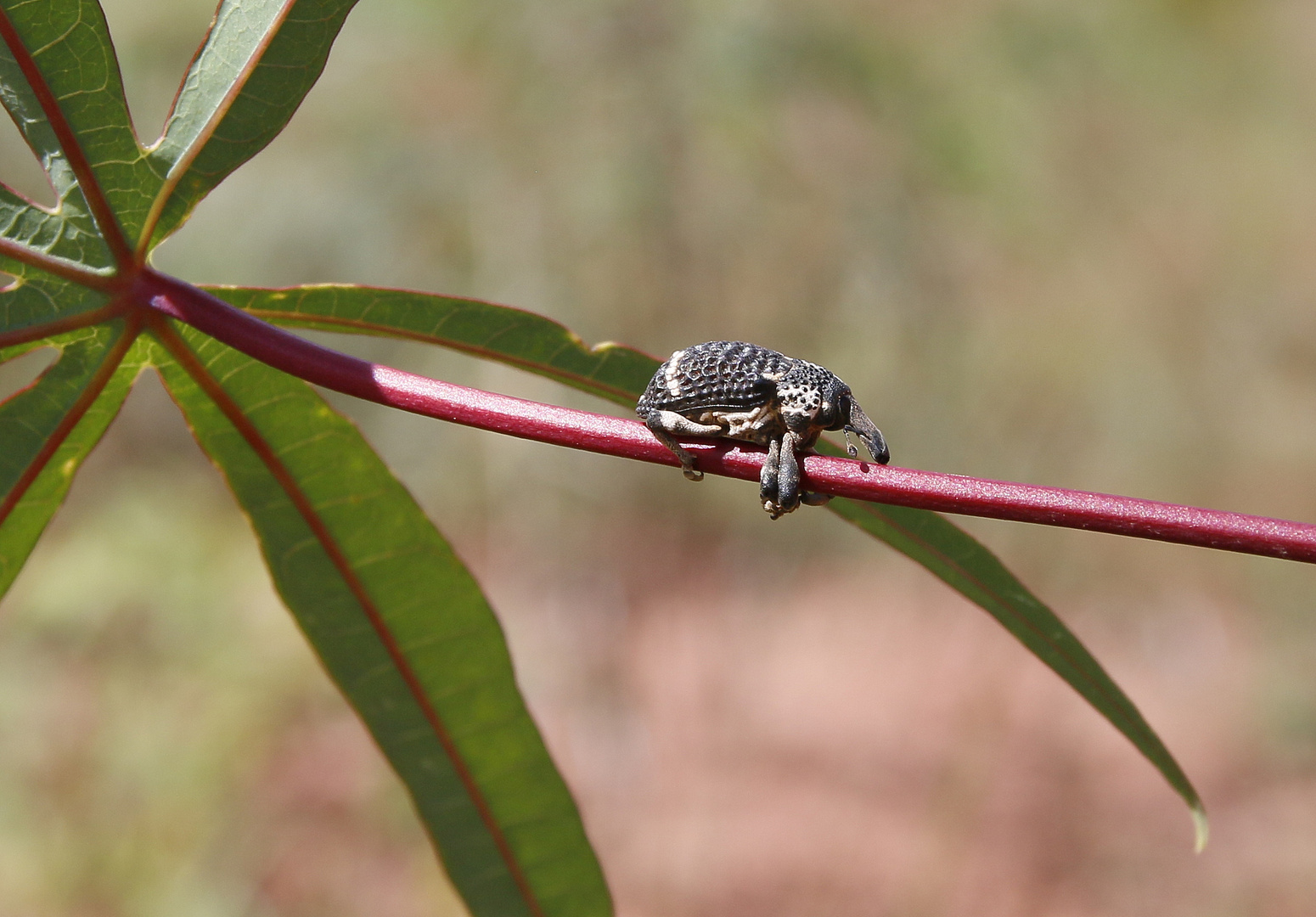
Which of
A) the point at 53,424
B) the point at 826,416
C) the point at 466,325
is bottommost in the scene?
the point at 826,416

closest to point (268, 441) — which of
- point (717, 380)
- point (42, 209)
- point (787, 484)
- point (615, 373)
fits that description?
point (42, 209)

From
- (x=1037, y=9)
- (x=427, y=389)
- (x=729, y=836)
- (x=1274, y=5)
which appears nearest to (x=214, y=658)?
(x=729, y=836)

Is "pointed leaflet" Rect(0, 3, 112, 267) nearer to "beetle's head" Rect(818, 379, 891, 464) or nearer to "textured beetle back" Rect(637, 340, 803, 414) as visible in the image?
"textured beetle back" Rect(637, 340, 803, 414)

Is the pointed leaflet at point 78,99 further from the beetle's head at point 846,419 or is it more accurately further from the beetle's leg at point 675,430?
the beetle's head at point 846,419

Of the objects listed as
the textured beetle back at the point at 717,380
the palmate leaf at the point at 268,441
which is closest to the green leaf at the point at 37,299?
the palmate leaf at the point at 268,441

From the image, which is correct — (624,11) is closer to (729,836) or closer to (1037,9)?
(1037,9)

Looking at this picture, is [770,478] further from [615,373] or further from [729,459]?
[615,373]

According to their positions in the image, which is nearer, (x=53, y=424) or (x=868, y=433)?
(x=868, y=433)
